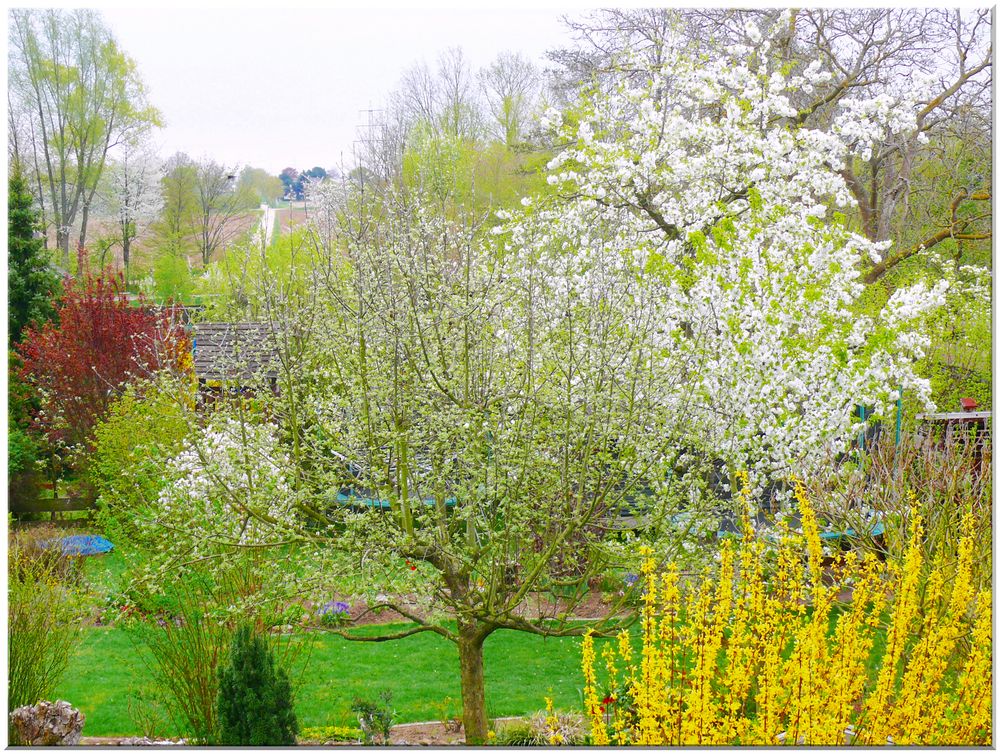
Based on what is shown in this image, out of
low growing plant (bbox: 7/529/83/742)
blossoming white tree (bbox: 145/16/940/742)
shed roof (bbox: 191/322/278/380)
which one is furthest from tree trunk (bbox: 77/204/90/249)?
low growing plant (bbox: 7/529/83/742)

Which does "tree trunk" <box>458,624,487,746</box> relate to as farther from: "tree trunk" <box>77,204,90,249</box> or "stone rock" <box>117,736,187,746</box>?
"tree trunk" <box>77,204,90,249</box>

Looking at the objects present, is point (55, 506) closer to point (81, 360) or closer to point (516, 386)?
point (81, 360)

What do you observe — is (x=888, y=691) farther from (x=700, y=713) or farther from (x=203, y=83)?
(x=203, y=83)

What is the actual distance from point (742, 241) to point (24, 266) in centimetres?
398

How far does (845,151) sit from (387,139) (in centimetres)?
328

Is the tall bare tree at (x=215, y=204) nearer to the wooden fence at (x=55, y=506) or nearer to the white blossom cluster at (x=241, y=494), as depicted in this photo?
the white blossom cluster at (x=241, y=494)

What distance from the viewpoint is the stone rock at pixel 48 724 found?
3258 millimetres

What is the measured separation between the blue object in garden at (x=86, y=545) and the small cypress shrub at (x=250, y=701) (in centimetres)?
240

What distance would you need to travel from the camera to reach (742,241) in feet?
14.7

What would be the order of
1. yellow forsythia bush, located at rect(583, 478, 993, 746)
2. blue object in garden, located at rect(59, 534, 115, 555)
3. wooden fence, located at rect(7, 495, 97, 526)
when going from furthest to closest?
1. wooden fence, located at rect(7, 495, 97, 526)
2. blue object in garden, located at rect(59, 534, 115, 555)
3. yellow forsythia bush, located at rect(583, 478, 993, 746)

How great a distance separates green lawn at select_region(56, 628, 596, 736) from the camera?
408cm

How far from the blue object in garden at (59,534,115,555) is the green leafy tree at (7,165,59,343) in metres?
1.35

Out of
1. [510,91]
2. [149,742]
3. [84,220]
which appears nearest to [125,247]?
[84,220]

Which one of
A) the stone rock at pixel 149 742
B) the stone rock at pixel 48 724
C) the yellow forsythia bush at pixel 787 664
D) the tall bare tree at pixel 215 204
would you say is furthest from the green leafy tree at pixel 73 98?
the yellow forsythia bush at pixel 787 664
